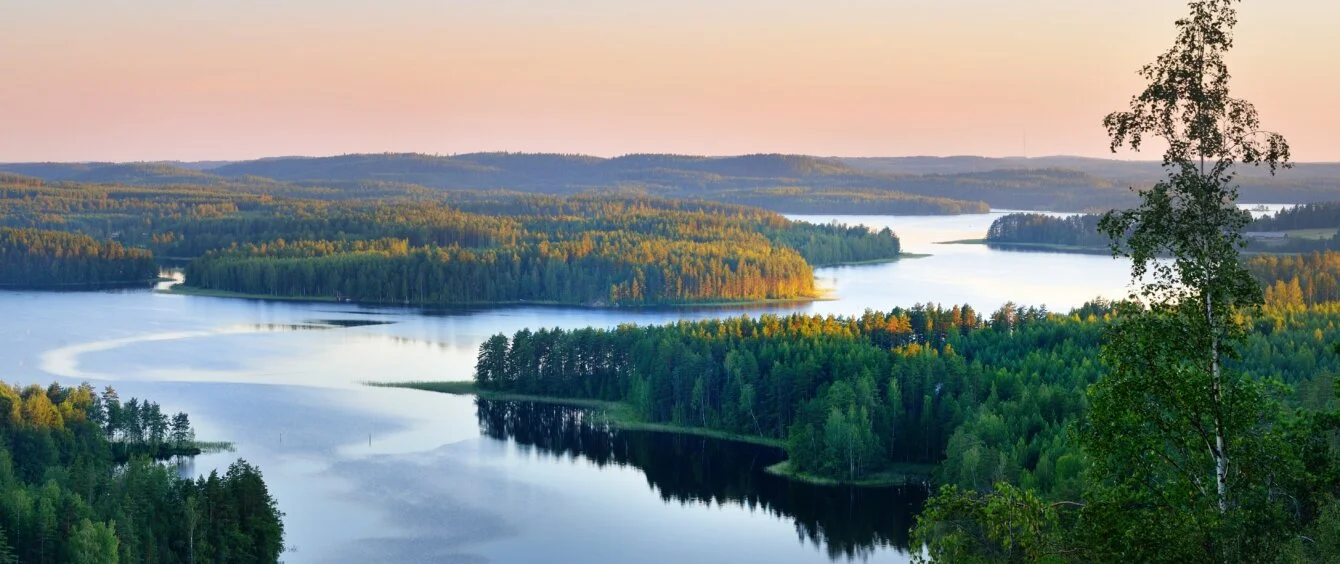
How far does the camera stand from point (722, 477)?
44.3 m

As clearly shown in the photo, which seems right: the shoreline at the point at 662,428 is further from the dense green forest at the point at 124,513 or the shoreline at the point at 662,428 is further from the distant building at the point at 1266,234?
the distant building at the point at 1266,234

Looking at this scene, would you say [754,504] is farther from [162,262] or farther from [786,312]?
[162,262]

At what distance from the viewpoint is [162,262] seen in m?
148

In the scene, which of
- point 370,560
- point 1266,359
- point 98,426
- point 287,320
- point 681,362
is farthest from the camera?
point 287,320

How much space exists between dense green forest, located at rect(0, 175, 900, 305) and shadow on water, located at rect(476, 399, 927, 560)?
2123 inches

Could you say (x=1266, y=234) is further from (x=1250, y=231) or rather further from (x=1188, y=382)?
(x=1188, y=382)

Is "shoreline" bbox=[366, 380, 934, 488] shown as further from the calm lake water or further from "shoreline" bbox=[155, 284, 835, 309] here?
"shoreline" bbox=[155, 284, 835, 309]

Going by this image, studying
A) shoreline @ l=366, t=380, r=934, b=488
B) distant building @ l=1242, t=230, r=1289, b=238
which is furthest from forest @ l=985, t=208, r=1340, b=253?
shoreline @ l=366, t=380, r=934, b=488

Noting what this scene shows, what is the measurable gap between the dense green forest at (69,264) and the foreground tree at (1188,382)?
123078mm

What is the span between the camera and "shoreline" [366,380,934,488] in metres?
43.5

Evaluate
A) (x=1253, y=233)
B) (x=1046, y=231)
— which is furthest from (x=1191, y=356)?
(x=1046, y=231)

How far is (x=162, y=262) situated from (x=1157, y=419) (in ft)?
485

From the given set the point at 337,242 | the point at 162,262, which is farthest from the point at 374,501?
the point at 162,262

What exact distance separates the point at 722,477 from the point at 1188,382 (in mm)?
33297
